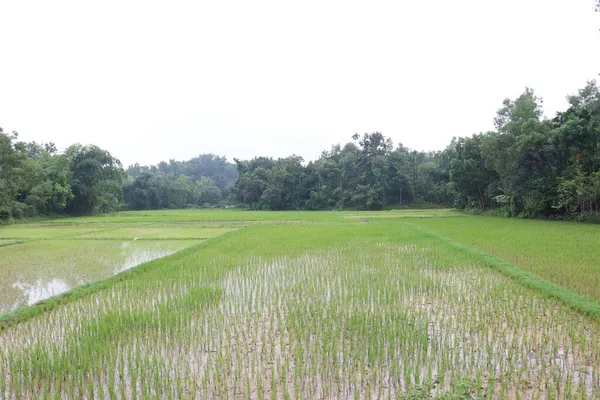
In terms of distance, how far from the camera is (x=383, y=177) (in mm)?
38719

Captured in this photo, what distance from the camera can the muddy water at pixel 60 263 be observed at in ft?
20.3

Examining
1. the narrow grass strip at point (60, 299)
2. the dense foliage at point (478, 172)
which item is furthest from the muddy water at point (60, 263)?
the dense foliage at point (478, 172)

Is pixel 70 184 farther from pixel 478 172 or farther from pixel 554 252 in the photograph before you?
pixel 554 252

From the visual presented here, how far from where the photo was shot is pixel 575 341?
12.1ft

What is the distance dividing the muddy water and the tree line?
12738 millimetres

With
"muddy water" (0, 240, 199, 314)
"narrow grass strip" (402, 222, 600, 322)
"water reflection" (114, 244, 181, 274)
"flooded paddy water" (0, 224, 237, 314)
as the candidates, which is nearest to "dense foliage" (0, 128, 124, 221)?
"flooded paddy water" (0, 224, 237, 314)

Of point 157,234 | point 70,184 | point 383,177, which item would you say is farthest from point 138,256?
point 383,177

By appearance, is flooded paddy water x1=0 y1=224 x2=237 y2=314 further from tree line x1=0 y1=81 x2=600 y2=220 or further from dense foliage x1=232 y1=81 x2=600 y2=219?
dense foliage x1=232 y1=81 x2=600 y2=219

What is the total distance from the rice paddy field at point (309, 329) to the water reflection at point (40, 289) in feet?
0.18

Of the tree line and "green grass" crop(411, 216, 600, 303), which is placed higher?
the tree line

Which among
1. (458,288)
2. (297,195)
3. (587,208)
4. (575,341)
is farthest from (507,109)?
(297,195)

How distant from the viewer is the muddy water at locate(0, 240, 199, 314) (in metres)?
6.18

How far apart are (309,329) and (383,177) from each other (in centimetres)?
3585

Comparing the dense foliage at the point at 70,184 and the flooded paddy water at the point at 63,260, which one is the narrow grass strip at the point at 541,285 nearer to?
the flooded paddy water at the point at 63,260
